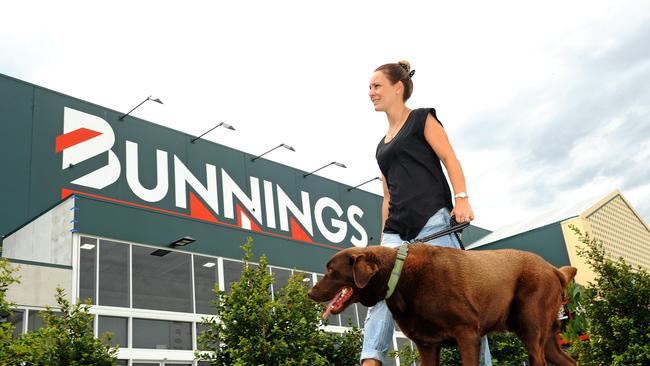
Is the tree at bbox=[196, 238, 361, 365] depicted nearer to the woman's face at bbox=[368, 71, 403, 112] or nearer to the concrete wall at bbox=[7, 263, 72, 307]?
the concrete wall at bbox=[7, 263, 72, 307]

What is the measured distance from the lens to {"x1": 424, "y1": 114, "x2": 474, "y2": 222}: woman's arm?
11.3 ft

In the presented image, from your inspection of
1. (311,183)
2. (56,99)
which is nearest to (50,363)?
(56,99)

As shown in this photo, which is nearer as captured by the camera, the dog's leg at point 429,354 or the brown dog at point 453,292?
the brown dog at point 453,292

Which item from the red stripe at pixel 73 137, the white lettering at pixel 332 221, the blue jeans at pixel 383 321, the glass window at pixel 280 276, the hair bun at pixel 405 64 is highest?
the red stripe at pixel 73 137

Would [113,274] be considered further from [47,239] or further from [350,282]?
[350,282]

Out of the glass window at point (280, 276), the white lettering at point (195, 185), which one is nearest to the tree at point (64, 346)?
the glass window at point (280, 276)

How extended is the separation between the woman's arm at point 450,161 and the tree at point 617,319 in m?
9.12

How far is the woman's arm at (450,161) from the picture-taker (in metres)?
3.45

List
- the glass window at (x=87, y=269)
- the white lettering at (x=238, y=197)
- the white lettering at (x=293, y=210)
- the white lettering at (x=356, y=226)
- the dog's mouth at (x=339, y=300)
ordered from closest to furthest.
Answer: the dog's mouth at (x=339, y=300) < the glass window at (x=87, y=269) < the white lettering at (x=238, y=197) < the white lettering at (x=293, y=210) < the white lettering at (x=356, y=226)

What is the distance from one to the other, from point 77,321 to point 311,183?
74.7ft

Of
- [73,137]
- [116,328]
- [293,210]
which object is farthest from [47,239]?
[293,210]

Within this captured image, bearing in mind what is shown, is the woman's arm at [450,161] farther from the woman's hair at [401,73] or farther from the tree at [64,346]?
the tree at [64,346]

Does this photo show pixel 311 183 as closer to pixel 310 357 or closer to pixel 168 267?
pixel 168 267

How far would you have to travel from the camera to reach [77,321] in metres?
12.1
